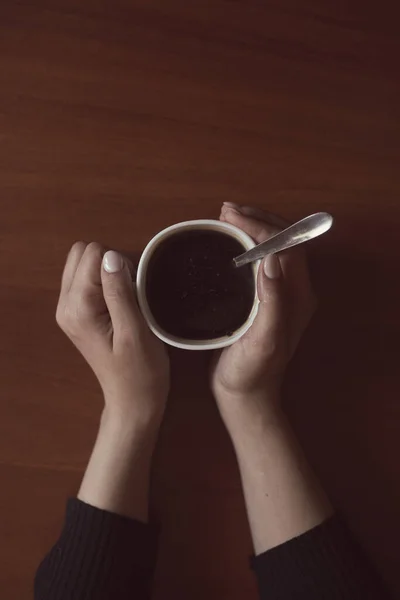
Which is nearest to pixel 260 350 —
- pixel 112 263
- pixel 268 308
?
pixel 268 308

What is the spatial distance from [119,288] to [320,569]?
0.32m

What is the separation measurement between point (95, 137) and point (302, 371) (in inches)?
13.2

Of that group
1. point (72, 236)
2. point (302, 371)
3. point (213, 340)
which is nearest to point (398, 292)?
point (302, 371)

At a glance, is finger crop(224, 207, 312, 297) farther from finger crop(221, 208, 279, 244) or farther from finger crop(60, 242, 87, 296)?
finger crop(60, 242, 87, 296)

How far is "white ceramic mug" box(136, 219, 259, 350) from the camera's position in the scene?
557 millimetres

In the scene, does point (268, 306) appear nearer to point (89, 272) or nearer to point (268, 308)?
point (268, 308)

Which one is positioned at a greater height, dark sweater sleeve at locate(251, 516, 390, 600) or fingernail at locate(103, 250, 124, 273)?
fingernail at locate(103, 250, 124, 273)

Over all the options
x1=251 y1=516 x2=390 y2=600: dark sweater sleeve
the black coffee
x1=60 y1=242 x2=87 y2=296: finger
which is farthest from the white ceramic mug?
x1=251 y1=516 x2=390 y2=600: dark sweater sleeve

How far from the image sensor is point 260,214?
2.16ft

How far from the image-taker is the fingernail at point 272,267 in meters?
0.54

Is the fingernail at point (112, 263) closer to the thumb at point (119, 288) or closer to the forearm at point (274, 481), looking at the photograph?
the thumb at point (119, 288)

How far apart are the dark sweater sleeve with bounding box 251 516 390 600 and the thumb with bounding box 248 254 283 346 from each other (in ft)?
0.63

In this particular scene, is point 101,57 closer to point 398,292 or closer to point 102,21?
point 102,21

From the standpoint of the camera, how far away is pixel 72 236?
26.7 inches
